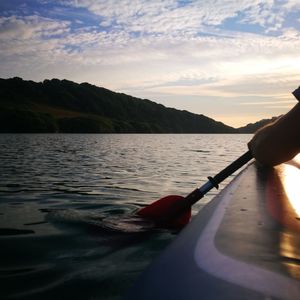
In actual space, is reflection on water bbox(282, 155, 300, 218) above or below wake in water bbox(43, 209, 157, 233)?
above

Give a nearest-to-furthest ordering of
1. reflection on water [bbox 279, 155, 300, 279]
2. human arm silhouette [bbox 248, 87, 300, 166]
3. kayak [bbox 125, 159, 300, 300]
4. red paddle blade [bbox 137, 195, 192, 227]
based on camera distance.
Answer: kayak [bbox 125, 159, 300, 300], reflection on water [bbox 279, 155, 300, 279], human arm silhouette [bbox 248, 87, 300, 166], red paddle blade [bbox 137, 195, 192, 227]

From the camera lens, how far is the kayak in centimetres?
112

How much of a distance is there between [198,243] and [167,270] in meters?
0.30

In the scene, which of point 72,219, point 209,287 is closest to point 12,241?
point 72,219

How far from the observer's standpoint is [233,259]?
1365 mm

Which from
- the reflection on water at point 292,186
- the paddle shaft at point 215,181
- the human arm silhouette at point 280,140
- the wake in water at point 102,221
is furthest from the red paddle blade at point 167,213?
the human arm silhouette at point 280,140

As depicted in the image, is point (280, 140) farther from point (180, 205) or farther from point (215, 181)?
point (180, 205)

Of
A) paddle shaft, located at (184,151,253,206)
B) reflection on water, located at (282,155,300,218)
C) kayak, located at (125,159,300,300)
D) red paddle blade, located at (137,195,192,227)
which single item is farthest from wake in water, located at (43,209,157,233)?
kayak, located at (125,159,300,300)

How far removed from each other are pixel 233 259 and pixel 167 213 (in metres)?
3.55

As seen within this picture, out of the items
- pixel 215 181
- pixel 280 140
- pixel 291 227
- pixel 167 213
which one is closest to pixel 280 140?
pixel 280 140

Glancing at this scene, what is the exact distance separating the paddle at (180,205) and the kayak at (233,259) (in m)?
2.12

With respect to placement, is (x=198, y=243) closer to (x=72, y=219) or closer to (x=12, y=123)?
(x=72, y=219)

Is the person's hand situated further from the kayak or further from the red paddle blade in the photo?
the red paddle blade

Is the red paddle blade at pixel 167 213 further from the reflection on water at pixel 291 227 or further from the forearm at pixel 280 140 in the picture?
the forearm at pixel 280 140
